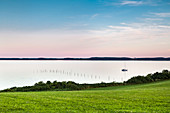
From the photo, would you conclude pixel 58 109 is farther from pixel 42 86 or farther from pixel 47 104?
pixel 42 86

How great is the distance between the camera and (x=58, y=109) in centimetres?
1377

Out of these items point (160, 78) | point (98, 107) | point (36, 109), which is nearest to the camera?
point (36, 109)

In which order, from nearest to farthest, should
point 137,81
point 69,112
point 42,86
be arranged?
point 69,112, point 42,86, point 137,81

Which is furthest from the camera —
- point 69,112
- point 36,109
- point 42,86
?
point 42,86

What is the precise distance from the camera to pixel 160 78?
61344 millimetres

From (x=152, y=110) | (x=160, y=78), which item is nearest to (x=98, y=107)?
(x=152, y=110)

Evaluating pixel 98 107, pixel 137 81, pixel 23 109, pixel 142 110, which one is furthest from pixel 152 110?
pixel 137 81

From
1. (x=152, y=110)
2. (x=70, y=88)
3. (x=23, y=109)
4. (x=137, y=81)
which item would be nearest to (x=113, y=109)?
(x=152, y=110)

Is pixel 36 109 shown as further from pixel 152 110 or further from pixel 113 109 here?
pixel 152 110

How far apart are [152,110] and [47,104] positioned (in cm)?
824

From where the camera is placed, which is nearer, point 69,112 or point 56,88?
point 69,112

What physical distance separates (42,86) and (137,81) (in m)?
27.9

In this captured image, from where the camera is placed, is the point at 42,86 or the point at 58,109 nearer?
the point at 58,109

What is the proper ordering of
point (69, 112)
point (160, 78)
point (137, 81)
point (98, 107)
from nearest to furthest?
point (69, 112) → point (98, 107) → point (137, 81) → point (160, 78)
